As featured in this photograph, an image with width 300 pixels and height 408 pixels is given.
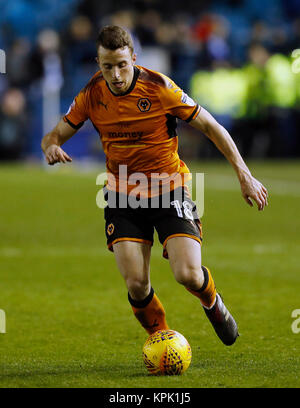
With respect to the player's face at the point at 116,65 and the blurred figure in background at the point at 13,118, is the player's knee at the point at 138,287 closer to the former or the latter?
the player's face at the point at 116,65

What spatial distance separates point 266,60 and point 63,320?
14.4m

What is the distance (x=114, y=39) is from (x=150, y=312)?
1774mm

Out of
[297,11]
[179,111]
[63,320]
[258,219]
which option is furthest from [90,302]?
[297,11]

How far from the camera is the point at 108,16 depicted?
22.1m

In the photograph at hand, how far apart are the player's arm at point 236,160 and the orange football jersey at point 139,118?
0.09 metres

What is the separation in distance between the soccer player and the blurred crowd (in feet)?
45.4

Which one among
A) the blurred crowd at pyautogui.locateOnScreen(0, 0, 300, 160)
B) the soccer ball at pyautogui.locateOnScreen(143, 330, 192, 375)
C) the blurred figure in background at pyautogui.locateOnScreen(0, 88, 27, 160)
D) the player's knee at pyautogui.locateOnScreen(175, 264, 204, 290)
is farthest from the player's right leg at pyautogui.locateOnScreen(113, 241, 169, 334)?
the blurred figure in background at pyautogui.locateOnScreen(0, 88, 27, 160)

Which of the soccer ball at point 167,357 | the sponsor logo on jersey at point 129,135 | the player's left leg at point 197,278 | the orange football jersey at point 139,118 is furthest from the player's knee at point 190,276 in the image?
the sponsor logo on jersey at point 129,135

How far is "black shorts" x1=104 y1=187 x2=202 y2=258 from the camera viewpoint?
6.16 m

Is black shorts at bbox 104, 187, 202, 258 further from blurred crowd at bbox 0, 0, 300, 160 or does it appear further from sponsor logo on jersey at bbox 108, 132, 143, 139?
blurred crowd at bbox 0, 0, 300, 160

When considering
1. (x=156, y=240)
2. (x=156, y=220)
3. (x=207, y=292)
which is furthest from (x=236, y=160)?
(x=156, y=240)

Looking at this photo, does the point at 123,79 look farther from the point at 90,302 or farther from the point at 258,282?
the point at 258,282

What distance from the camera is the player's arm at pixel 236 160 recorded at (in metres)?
5.93

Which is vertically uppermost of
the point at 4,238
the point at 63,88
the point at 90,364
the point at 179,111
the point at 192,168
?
the point at 63,88
